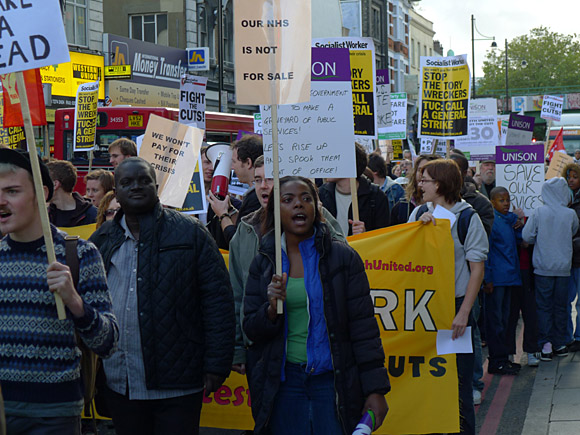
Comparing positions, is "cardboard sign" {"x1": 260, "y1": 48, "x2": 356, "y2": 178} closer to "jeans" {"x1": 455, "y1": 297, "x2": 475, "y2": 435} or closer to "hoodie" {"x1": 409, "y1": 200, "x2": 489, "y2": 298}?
"hoodie" {"x1": 409, "y1": 200, "x2": 489, "y2": 298}

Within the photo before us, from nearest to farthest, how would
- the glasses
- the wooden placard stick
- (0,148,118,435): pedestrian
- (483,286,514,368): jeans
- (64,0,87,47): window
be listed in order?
1. the wooden placard stick
2. (0,148,118,435): pedestrian
3. the glasses
4. (483,286,514,368): jeans
5. (64,0,87,47): window

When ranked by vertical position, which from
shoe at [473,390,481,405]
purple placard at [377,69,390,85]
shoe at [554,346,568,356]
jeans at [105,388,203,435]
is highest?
purple placard at [377,69,390,85]

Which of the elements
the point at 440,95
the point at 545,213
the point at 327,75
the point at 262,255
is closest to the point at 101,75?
the point at 440,95

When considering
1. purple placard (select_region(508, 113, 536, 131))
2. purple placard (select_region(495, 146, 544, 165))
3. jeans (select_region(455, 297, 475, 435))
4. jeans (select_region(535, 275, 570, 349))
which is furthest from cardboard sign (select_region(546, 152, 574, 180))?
jeans (select_region(455, 297, 475, 435))

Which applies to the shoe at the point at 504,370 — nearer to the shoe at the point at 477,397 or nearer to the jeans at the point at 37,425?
the shoe at the point at 477,397

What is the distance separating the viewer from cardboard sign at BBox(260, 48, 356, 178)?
5.64 m

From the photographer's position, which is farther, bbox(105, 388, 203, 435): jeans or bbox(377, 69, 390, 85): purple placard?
bbox(377, 69, 390, 85): purple placard

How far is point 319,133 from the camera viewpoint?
5754 millimetres

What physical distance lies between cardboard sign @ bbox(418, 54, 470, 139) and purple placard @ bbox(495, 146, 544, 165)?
1.90ft

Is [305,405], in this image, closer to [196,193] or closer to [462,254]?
[462,254]

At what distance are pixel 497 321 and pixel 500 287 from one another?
1.12 ft

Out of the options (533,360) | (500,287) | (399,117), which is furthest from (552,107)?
(500,287)

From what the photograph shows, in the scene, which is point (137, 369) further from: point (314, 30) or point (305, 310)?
point (314, 30)

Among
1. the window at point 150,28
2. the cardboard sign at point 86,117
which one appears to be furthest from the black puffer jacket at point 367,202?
the window at point 150,28
